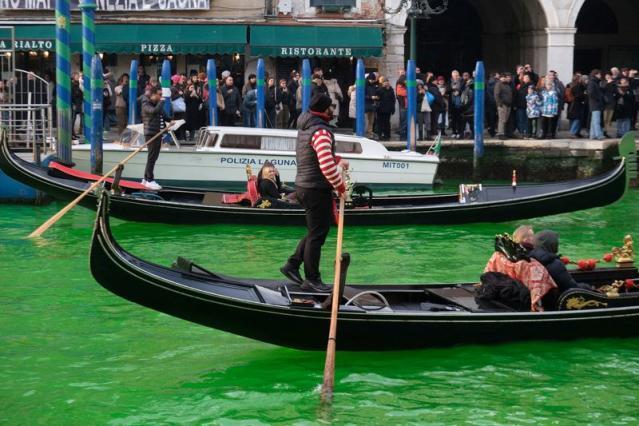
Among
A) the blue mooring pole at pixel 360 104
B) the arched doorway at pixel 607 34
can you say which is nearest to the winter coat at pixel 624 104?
the blue mooring pole at pixel 360 104

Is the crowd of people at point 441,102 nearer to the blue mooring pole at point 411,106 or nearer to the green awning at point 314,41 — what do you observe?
the blue mooring pole at point 411,106

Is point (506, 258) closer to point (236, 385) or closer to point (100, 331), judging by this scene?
point (236, 385)

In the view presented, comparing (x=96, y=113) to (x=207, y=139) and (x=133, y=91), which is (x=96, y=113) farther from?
(x=133, y=91)

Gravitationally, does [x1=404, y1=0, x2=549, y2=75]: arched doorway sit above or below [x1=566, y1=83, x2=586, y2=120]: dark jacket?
above

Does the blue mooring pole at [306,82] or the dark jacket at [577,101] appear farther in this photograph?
the dark jacket at [577,101]

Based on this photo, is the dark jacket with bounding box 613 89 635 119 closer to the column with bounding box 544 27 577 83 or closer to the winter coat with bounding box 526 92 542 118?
the winter coat with bounding box 526 92 542 118

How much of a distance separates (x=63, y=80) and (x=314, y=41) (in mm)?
5990

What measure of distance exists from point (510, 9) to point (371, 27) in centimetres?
326

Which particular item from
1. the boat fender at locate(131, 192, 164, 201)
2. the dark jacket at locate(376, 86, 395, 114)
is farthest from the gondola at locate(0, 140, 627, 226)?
the dark jacket at locate(376, 86, 395, 114)

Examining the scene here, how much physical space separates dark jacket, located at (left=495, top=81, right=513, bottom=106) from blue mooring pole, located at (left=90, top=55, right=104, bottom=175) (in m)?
5.57

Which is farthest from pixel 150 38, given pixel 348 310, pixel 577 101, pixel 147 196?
pixel 348 310

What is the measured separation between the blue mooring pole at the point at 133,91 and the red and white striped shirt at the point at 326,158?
1032 cm

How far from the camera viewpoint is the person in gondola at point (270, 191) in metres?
12.9

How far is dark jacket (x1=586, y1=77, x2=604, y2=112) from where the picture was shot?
18.2 m
